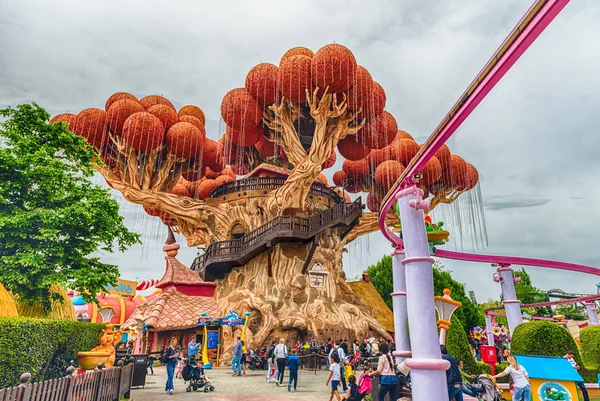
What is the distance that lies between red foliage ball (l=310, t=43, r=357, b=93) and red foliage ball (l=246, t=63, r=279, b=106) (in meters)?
2.50

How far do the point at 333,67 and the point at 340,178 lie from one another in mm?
11523

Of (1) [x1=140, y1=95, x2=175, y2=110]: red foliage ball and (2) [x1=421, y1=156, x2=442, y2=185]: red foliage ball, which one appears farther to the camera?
(1) [x1=140, y1=95, x2=175, y2=110]: red foliage ball

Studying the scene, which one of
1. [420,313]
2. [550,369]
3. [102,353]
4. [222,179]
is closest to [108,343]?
[102,353]

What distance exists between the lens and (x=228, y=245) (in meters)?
22.9

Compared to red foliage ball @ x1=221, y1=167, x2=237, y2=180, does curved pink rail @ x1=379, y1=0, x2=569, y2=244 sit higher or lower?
lower

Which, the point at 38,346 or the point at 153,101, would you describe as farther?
the point at 153,101

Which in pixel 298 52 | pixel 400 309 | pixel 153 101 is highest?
pixel 298 52

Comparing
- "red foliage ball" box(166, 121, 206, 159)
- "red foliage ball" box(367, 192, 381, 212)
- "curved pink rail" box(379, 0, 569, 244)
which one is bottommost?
"curved pink rail" box(379, 0, 569, 244)

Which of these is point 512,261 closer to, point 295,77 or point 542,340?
point 542,340

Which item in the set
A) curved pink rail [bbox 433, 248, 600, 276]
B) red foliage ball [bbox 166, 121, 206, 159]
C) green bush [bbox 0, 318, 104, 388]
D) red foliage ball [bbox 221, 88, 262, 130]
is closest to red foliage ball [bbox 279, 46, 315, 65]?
red foliage ball [bbox 221, 88, 262, 130]

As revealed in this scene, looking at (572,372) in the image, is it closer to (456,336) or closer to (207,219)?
(456,336)

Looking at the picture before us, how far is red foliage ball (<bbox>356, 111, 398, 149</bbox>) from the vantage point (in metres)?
23.1

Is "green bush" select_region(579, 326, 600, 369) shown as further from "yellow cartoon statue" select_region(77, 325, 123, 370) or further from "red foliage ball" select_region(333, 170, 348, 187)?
"red foliage ball" select_region(333, 170, 348, 187)

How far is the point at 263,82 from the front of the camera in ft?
70.2
